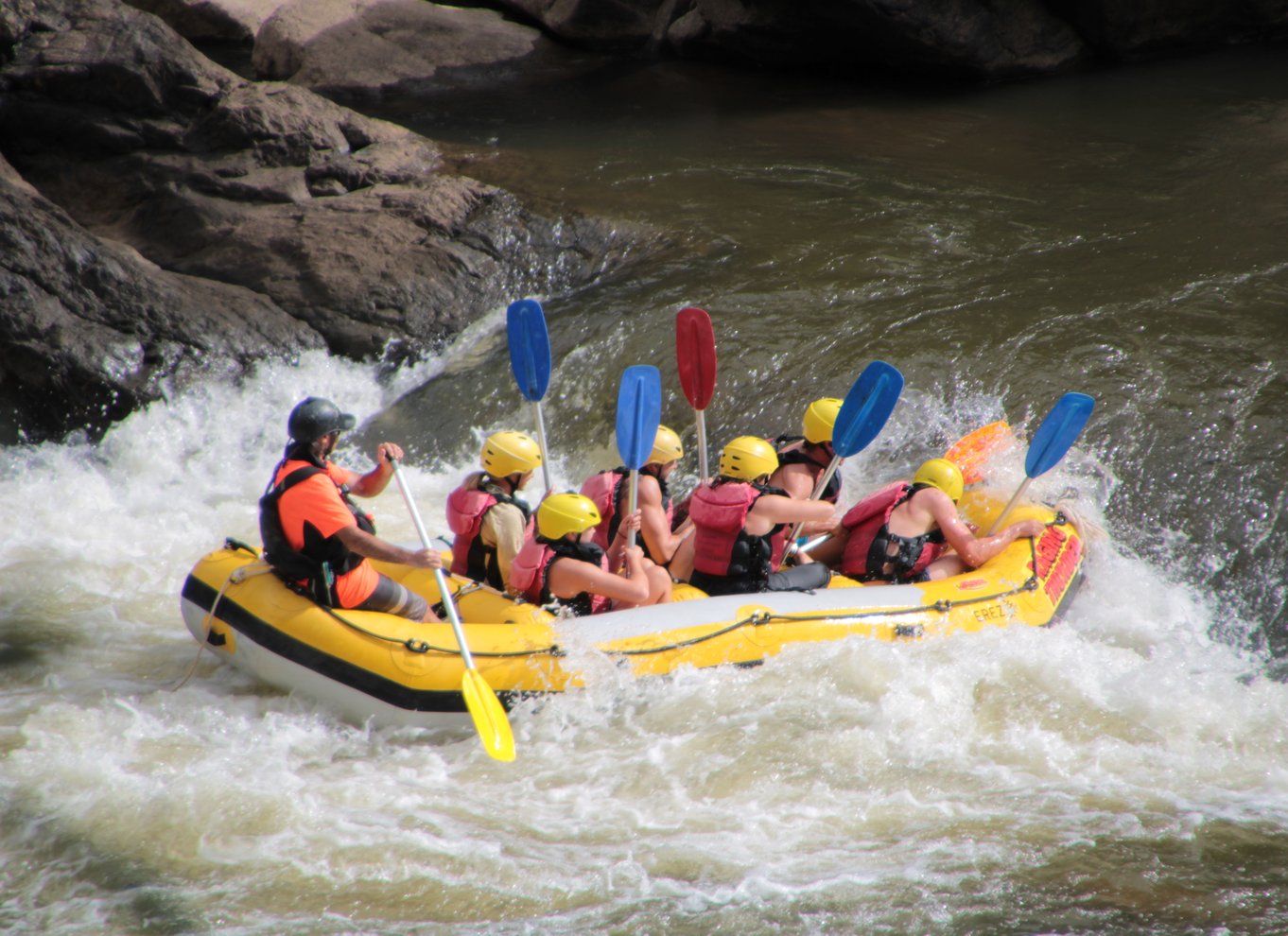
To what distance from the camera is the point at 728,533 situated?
16.9ft

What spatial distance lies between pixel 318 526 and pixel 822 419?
2.34m

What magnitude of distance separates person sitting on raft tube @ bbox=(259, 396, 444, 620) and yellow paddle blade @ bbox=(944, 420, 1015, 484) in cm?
296

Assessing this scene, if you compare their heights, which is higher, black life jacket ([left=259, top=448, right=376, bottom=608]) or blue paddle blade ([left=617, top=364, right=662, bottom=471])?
blue paddle blade ([left=617, top=364, right=662, bottom=471])

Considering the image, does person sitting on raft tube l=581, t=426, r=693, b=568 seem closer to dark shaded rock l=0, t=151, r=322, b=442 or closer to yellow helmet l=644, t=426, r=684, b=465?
yellow helmet l=644, t=426, r=684, b=465

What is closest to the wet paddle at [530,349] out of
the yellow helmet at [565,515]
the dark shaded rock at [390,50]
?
the yellow helmet at [565,515]

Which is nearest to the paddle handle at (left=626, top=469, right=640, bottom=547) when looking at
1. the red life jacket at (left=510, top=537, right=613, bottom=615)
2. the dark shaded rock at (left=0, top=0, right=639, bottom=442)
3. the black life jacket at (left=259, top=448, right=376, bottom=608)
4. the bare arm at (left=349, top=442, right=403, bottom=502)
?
the red life jacket at (left=510, top=537, right=613, bottom=615)

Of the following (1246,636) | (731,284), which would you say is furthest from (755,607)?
(731,284)

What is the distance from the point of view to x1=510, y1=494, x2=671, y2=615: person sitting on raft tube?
15.4 ft

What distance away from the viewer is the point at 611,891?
3863 millimetres

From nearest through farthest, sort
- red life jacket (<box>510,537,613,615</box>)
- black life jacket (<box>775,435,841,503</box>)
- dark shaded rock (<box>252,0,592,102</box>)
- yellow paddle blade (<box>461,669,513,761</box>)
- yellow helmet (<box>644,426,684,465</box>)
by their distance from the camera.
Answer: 1. yellow paddle blade (<box>461,669,513,761</box>)
2. red life jacket (<box>510,537,613,615</box>)
3. yellow helmet (<box>644,426,684,465</box>)
4. black life jacket (<box>775,435,841,503</box>)
5. dark shaded rock (<box>252,0,592,102</box>)

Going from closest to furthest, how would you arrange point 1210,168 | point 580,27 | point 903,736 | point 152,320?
point 903,736 < point 152,320 < point 1210,168 < point 580,27

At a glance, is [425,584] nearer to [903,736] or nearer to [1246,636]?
[903,736]

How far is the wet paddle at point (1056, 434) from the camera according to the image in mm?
5461

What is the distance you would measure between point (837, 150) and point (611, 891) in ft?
28.2
